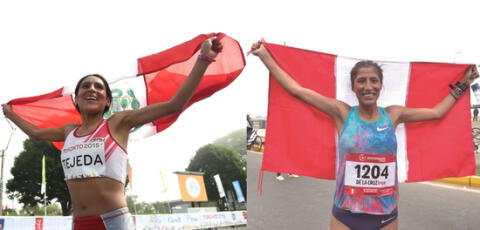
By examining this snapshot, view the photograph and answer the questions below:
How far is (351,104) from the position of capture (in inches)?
154

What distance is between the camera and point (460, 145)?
4.25m

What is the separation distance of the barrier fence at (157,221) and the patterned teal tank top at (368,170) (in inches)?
451

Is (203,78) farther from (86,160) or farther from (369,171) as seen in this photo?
(369,171)

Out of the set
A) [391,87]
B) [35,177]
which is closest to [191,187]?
[35,177]

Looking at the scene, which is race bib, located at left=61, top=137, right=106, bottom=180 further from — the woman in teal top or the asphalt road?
the asphalt road

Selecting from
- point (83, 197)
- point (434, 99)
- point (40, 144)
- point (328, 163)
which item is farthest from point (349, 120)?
point (40, 144)

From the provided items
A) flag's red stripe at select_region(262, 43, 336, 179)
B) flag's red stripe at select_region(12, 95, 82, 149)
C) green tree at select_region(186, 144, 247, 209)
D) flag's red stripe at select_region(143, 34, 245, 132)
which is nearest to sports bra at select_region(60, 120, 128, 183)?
flag's red stripe at select_region(143, 34, 245, 132)

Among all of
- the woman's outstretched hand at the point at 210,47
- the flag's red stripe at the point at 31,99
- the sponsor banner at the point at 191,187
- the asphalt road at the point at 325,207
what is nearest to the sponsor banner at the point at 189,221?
the sponsor banner at the point at 191,187

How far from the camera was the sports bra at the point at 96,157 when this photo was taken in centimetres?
291

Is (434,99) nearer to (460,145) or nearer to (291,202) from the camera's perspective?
(460,145)

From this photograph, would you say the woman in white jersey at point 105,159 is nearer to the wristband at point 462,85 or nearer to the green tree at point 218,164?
the wristband at point 462,85

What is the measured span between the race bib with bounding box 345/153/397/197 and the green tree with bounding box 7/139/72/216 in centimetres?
3188

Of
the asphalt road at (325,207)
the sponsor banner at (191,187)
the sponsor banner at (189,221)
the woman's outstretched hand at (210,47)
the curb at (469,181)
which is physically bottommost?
the sponsor banner at (189,221)

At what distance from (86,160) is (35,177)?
3354 cm
